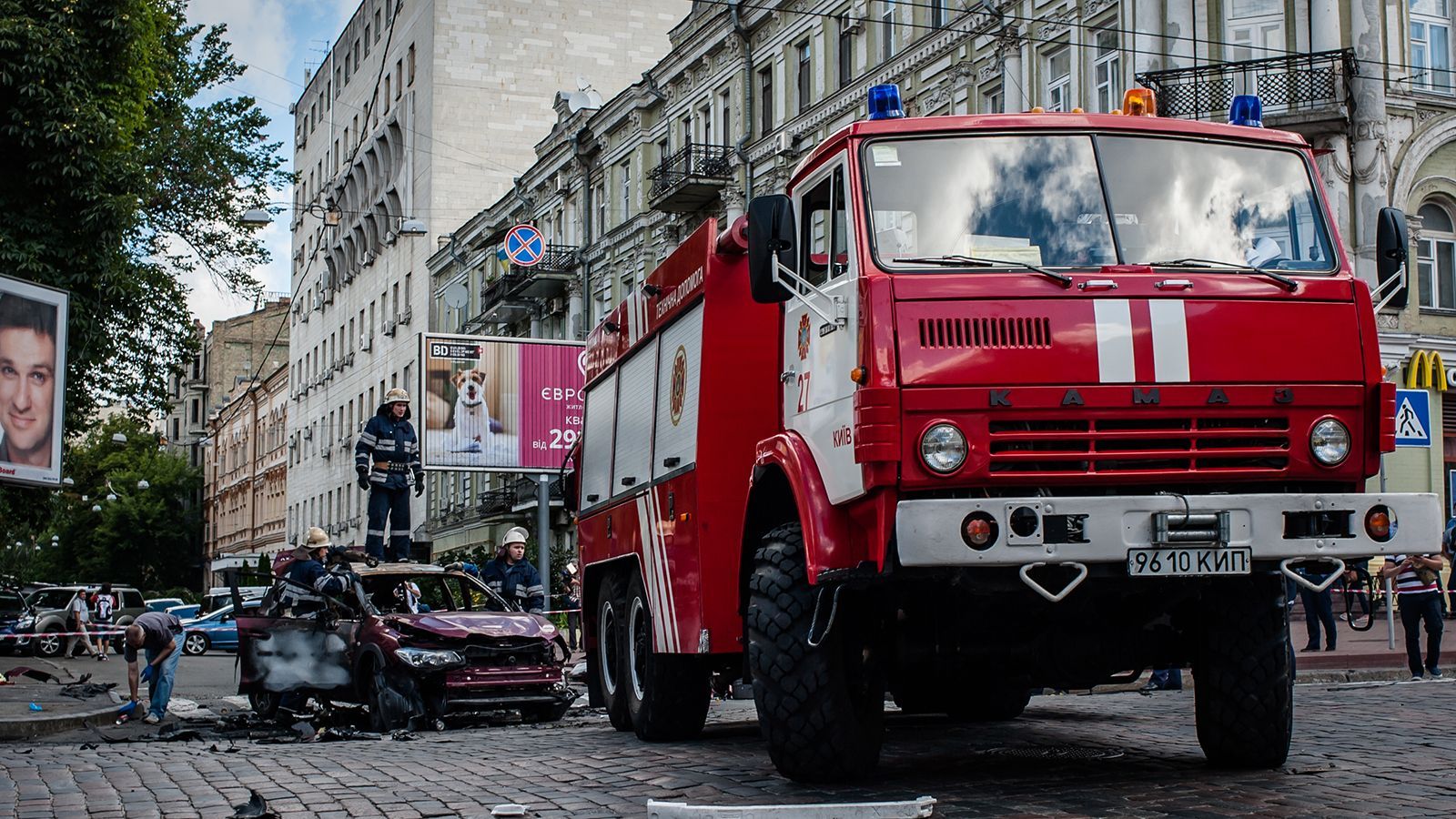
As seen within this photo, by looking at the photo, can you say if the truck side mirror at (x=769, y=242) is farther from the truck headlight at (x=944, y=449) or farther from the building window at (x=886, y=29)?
the building window at (x=886, y=29)

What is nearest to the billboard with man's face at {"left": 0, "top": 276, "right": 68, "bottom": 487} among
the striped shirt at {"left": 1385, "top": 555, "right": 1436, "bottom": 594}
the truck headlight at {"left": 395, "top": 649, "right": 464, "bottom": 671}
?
the truck headlight at {"left": 395, "top": 649, "right": 464, "bottom": 671}

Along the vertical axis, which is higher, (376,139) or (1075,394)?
(376,139)

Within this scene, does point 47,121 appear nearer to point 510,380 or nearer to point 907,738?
point 510,380

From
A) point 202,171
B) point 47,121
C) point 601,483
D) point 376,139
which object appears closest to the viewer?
point 601,483

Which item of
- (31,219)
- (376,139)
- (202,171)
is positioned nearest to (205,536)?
(376,139)

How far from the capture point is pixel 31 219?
89.2 ft

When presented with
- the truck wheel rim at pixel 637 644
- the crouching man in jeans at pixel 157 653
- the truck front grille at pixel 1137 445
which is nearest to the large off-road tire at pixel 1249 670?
the truck front grille at pixel 1137 445

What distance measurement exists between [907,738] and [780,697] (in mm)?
3483

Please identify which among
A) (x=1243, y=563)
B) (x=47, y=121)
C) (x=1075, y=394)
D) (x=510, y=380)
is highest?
(x=47, y=121)

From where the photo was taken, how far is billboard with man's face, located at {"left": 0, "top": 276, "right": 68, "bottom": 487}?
21.0 metres

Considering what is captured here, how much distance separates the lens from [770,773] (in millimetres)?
8938

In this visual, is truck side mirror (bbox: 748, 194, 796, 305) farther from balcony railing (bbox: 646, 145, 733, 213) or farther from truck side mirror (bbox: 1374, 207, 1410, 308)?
balcony railing (bbox: 646, 145, 733, 213)

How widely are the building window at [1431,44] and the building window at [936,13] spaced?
28.9ft

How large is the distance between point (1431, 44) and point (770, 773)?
77.4 ft
